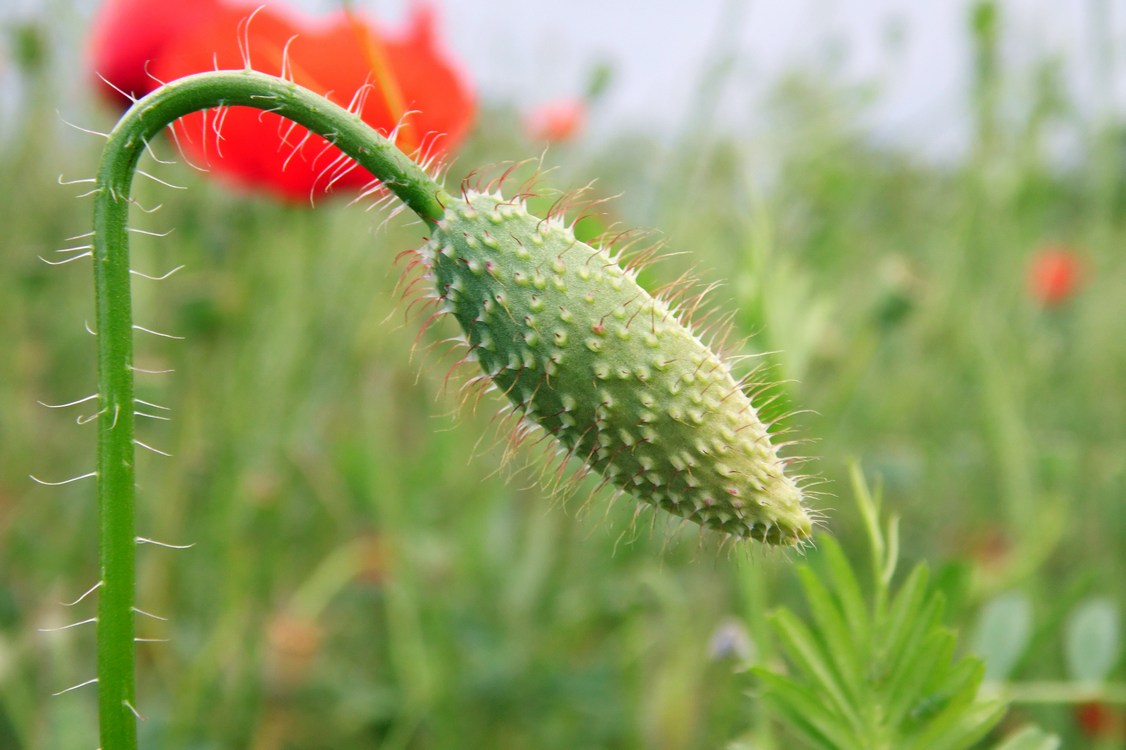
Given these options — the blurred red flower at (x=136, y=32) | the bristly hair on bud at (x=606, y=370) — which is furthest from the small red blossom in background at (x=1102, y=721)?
the blurred red flower at (x=136, y=32)

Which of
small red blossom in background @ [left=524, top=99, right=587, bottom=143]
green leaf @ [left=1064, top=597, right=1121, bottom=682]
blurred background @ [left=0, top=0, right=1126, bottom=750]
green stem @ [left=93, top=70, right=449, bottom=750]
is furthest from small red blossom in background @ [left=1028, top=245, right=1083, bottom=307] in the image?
green stem @ [left=93, top=70, right=449, bottom=750]

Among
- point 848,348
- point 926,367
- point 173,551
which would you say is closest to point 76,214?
point 173,551

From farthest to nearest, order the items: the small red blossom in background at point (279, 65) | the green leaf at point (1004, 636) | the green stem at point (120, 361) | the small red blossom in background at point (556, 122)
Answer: the small red blossom in background at point (556, 122)
the small red blossom in background at point (279, 65)
the green leaf at point (1004, 636)
the green stem at point (120, 361)

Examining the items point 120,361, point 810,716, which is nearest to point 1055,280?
point 810,716

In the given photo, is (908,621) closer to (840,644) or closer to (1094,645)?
(840,644)

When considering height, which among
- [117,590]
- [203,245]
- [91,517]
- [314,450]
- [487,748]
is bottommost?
[117,590]

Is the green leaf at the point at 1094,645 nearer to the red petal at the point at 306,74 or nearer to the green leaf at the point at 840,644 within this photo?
the green leaf at the point at 840,644

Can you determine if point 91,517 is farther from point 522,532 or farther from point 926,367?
point 926,367

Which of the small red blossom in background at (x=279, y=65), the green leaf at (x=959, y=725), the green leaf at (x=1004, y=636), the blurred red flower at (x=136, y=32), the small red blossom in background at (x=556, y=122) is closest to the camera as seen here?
the green leaf at (x=959, y=725)

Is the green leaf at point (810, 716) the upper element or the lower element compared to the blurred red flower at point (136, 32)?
lower
